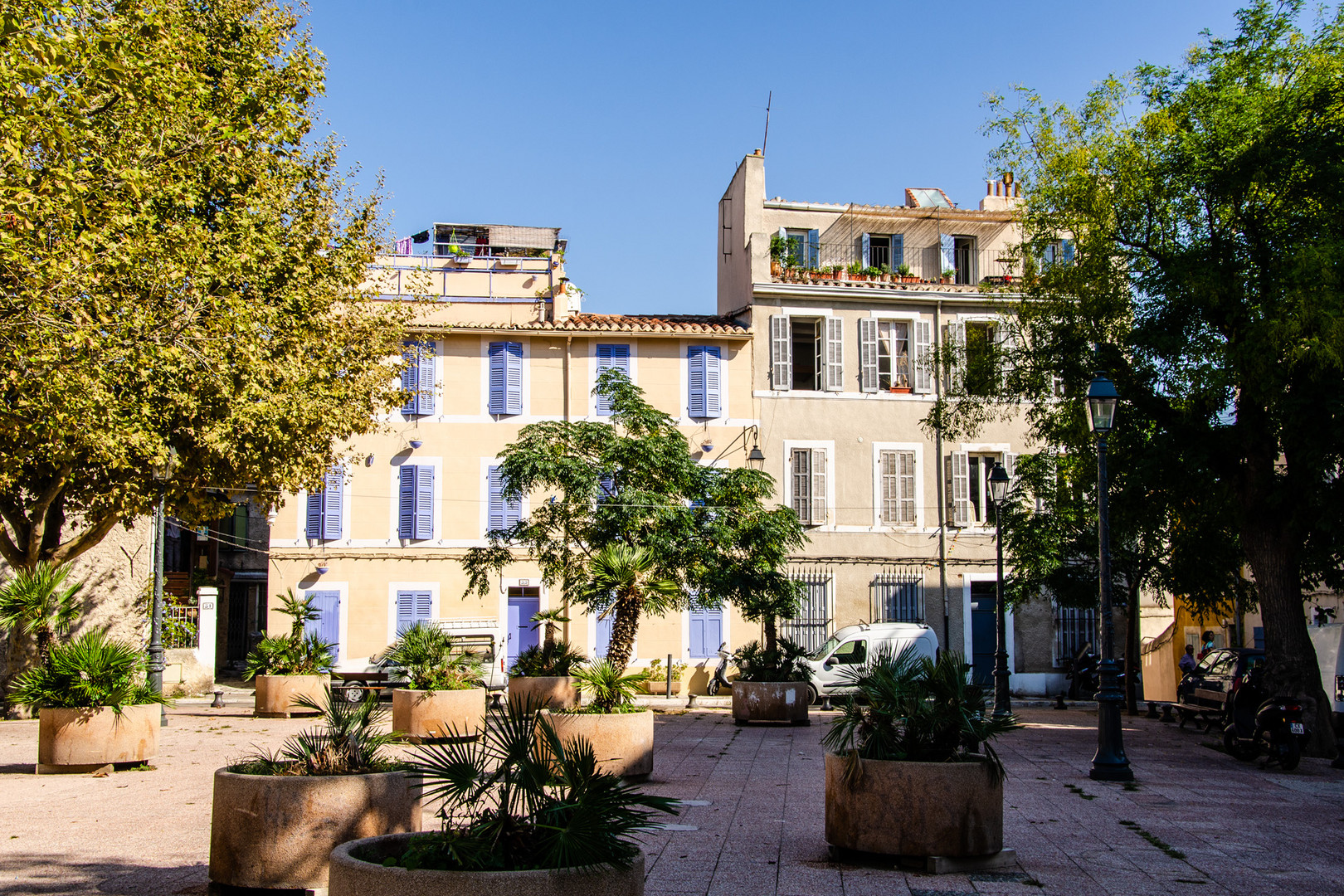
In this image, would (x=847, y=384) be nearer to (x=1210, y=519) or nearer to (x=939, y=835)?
(x=1210, y=519)

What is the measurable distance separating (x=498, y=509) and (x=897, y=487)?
10364 millimetres

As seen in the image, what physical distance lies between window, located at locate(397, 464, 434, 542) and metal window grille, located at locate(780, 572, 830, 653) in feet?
30.7

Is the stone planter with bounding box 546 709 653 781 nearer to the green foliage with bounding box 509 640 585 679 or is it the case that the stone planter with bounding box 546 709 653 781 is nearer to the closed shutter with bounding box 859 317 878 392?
the green foliage with bounding box 509 640 585 679

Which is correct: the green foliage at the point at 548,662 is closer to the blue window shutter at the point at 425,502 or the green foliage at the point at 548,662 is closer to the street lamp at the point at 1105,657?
the street lamp at the point at 1105,657

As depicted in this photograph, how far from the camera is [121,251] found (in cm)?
1435

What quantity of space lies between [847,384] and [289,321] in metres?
15.7

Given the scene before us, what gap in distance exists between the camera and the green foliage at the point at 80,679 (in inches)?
448

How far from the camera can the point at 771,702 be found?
62.0 feet

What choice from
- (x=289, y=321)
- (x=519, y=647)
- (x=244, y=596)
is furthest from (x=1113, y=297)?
(x=244, y=596)

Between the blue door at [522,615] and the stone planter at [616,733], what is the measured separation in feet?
59.7

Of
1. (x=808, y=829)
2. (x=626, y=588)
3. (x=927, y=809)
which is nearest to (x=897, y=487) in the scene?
(x=626, y=588)

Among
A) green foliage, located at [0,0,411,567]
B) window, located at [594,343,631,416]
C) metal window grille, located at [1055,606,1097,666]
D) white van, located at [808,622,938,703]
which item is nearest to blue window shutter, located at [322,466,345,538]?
green foliage, located at [0,0,411,567]

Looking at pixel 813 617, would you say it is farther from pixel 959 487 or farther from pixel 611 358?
pixel 611 358

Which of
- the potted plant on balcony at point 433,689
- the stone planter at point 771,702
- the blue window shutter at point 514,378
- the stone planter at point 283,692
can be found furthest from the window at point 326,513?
the stone planter at point 771,702
